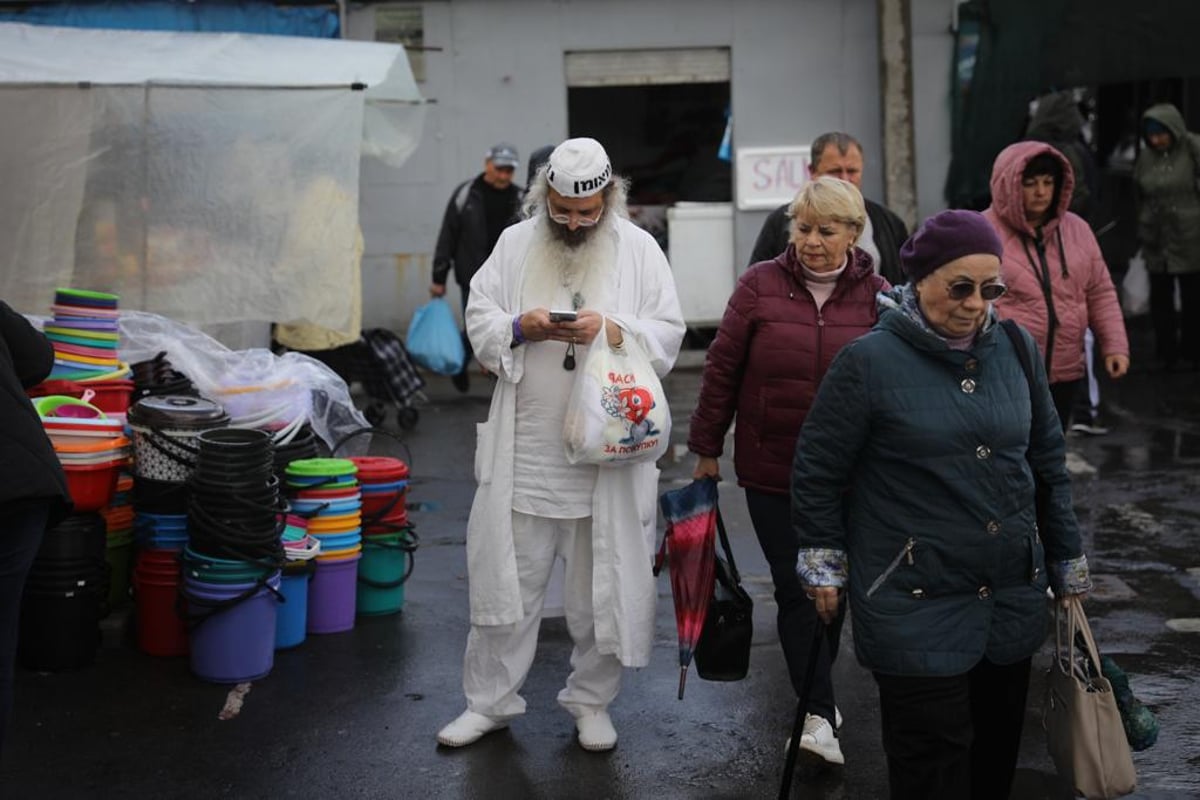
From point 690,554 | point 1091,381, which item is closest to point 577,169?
point 690,554

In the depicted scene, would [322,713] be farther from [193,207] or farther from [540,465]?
[193,207]

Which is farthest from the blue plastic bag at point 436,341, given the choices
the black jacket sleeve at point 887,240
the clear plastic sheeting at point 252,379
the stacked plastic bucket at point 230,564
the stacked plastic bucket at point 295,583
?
the black jacket sleeve at point 887,240

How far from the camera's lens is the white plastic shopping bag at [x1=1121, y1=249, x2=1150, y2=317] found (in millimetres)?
15039

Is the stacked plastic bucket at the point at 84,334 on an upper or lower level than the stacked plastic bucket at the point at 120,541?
upper

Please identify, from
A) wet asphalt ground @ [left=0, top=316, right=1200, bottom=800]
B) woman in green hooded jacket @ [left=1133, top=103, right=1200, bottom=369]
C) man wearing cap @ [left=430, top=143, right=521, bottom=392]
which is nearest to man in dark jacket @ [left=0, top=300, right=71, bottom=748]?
wet asphalt ground @ [left=0, top=316, right=1200, bottom=800]

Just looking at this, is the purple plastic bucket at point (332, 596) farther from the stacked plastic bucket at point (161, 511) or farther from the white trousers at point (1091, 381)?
the white trousers at point (1091, 381)

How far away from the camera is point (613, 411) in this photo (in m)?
5.02

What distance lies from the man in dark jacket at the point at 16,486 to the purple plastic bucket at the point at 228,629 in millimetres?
1503

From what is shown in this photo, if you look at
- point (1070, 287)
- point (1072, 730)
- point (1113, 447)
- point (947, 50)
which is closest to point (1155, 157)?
point (947, 50)

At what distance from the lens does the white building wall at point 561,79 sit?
1573 cm

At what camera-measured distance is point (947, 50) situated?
51.6 feet

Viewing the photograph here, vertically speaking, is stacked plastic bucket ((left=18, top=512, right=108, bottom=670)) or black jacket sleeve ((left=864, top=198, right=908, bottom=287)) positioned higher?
black jacket sleeve ((left=864, top=198, right=908, bottom=287))

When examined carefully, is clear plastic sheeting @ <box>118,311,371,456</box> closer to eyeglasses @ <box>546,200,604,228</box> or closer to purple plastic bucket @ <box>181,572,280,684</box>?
purple plastic bucket @ <box>181,572,280,684</box>

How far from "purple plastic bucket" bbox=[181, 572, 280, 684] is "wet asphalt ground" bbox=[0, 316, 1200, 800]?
0.27ft
